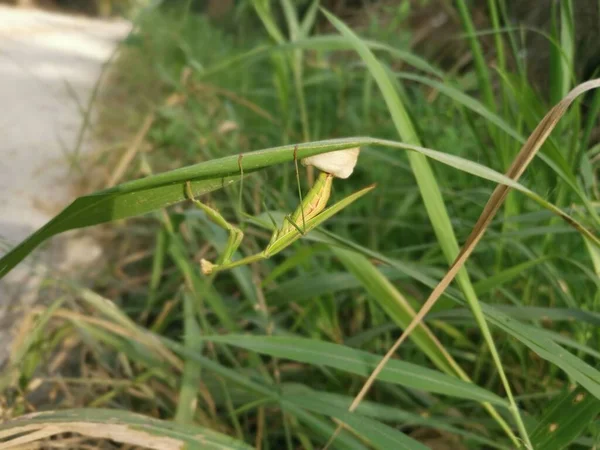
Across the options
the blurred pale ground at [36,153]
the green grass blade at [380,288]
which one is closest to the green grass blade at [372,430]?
the green grass blade at [380,288]

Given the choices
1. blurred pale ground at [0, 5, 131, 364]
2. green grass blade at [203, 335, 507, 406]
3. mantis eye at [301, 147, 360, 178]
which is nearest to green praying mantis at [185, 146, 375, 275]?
mantis eye at [301, 147, 360, 178]

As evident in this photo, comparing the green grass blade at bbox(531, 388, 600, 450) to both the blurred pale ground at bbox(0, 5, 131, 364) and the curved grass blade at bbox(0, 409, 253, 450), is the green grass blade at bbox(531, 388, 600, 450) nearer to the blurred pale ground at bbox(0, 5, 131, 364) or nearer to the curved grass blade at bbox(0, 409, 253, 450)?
the curved grass blade at bbox(0, 409, 253, 450)

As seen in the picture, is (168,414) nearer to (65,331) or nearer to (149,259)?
(65,331)

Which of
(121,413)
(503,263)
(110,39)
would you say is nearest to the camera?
(121,413)

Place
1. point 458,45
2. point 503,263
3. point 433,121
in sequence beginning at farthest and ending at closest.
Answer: point 458,45 < point 433,121 < point 503,263

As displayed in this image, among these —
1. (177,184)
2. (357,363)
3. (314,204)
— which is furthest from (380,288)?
(177,184)

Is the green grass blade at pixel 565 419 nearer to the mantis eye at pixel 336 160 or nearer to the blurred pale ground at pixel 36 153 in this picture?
the mantis eye at pixel 336 160

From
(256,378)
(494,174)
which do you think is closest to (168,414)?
(256,378)

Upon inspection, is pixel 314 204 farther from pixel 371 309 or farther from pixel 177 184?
pixel 371 309
